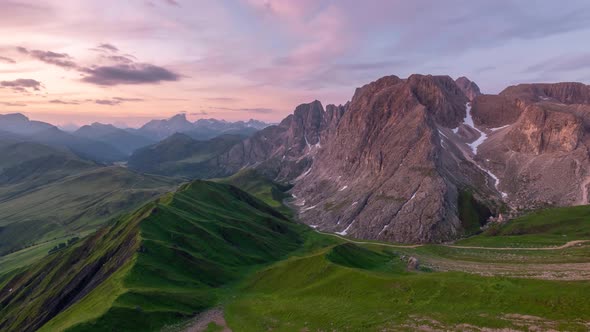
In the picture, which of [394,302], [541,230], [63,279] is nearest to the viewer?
[394,302]

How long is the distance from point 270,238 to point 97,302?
8242 centimetres

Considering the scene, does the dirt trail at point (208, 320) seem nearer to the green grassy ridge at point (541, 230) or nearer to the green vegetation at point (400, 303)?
the green vegetation at point (400, 303)

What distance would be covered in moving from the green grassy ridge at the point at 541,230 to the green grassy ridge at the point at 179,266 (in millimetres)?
89757

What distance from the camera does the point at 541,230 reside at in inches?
6673

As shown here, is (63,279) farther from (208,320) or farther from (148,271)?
(208,320)

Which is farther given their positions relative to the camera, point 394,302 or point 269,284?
point 269,284

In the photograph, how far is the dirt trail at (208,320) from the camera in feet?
219

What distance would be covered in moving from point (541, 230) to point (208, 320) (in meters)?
165

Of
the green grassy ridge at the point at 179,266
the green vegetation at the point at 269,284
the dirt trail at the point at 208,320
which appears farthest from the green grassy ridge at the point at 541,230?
the dirt trail at the point at 208,320

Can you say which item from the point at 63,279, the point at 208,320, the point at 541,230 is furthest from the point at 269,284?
the point at 541,230

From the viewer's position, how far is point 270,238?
5935 inches

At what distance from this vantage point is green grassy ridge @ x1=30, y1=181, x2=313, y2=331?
67250 millimetres

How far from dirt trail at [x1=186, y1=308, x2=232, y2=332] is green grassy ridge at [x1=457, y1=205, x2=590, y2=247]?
128625 mm

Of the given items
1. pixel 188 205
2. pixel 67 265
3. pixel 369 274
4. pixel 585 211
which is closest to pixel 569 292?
pixel 369 274
